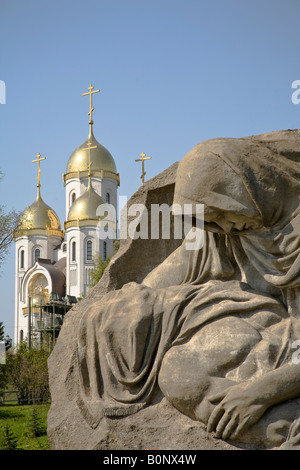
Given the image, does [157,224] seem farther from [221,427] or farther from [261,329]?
[221,427]

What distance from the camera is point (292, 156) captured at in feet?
14.3

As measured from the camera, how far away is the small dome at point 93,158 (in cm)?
4375

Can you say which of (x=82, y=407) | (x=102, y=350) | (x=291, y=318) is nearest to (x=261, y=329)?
(x=291, y=318)

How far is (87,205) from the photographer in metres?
39.2

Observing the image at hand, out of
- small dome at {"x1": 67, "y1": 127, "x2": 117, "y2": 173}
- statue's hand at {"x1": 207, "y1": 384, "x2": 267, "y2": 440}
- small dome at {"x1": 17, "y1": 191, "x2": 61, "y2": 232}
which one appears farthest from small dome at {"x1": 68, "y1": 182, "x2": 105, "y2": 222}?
statue's hand at {"x1": 207, "y1": 384, "x2": 267, "y2": 440}

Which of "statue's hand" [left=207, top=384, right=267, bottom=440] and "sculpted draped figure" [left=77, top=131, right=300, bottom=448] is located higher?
"sculpted draped figure" [left=77, top=131, right=300, bottom=448]

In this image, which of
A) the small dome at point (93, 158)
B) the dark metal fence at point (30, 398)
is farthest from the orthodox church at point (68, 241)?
the dark metal fence at point (30, 398)

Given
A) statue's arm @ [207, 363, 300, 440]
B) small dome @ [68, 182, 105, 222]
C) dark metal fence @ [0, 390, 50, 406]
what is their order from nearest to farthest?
statue's arm @ [207, 363, 300, 440], dark metal fence @ [0, 390, 50, 406], small dome @ [68, 182, 105, 222]

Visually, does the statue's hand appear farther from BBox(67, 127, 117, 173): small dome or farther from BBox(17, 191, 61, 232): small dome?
BBox(17, 191, 61, 232): small dome

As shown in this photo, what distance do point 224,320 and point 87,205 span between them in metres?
35.4

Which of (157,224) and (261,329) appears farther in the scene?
(157,224)

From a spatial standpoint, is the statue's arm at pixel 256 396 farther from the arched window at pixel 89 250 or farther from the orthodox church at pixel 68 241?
the arched window at pixel 89 250

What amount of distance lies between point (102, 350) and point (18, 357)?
66.1 feet

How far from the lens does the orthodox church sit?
39.8 m
